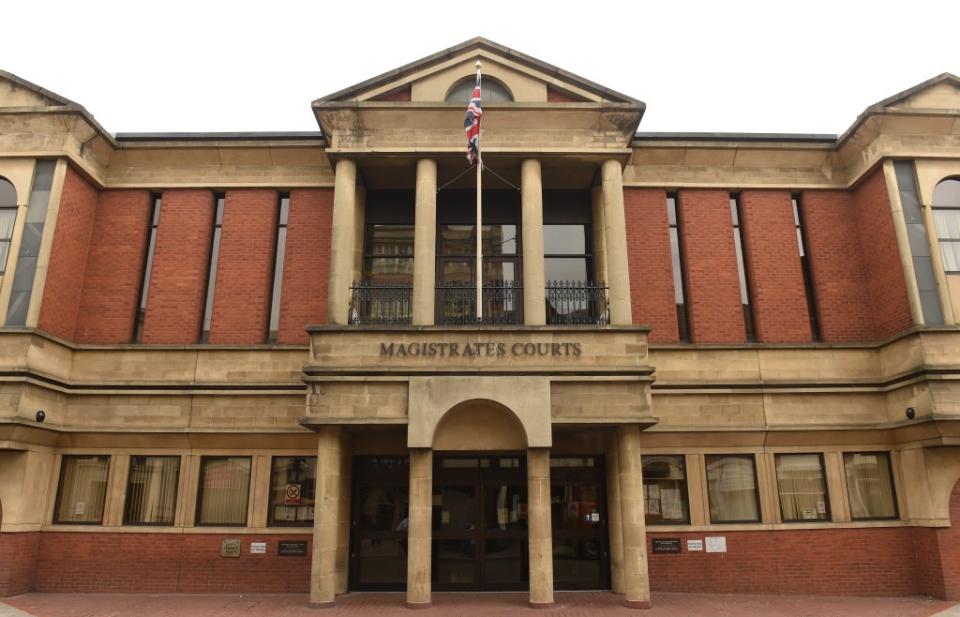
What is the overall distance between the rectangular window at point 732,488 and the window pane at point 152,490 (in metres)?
12.4

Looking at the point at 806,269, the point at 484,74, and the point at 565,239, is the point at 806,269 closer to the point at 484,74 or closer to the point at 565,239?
the point at 565,239

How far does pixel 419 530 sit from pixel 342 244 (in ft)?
20.8

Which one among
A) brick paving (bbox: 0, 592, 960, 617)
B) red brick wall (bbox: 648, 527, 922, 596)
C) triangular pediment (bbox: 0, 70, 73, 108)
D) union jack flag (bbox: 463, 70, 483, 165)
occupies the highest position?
triangular pediment (bbox: 0, 70, 73, 108)

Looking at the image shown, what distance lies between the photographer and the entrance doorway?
14.0 meters

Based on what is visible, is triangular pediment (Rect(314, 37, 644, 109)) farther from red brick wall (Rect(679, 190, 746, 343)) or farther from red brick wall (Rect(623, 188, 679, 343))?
red brick wall (Rect(679, 190, 746, 343))

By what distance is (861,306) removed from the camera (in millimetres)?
15312

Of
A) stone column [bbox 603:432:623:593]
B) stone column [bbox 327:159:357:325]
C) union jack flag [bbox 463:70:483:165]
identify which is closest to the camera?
stone column [bbox 603:432:623:593]

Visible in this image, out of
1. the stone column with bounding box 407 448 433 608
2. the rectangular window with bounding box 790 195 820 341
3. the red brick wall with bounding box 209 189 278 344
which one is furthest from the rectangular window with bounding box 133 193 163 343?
the rectangular window with bounding box 790 195 820 341

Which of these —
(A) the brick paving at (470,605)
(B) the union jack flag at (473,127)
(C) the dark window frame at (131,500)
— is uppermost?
(B) the union jack flag at (473,127)

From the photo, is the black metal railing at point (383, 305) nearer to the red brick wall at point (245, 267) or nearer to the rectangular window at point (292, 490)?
the red brick wall at point (245, 267)

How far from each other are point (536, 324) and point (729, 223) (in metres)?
6.42

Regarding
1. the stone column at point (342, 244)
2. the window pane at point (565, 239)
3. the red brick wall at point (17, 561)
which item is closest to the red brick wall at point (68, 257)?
the red brick wall at point (17, 561)

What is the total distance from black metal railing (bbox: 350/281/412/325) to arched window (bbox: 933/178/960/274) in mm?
12337

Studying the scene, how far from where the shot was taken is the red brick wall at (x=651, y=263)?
15.3 m
